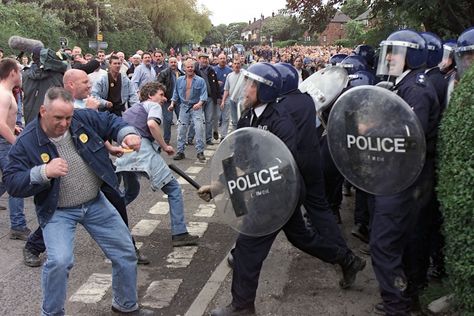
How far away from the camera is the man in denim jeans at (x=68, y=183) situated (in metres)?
3.57

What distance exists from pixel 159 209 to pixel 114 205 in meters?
2.62

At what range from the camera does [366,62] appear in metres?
7.39

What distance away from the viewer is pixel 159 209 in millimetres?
7289

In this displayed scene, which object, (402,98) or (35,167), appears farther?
(402,98)

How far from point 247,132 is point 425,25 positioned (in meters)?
4.69

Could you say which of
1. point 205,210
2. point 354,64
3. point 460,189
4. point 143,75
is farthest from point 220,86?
point 460,189

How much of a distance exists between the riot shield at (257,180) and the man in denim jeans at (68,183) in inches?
28.6

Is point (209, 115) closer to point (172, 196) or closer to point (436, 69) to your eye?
point (172, 196)

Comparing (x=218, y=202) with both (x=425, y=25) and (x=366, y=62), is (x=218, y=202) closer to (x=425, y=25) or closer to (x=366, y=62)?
(x=366, y=62)

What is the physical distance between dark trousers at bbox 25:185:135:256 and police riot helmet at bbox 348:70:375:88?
3.03 meters

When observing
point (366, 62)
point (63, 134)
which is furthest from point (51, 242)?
point (366, 62)

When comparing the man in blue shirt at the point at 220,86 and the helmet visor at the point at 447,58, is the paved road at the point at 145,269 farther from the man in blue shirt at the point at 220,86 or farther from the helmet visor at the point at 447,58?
the man in blue shirt at the point at 220,86

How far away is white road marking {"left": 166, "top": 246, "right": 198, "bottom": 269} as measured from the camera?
536 cm

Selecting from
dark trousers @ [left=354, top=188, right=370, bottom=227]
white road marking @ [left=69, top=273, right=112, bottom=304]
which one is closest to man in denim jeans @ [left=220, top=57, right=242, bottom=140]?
dark trousers @ [left=354, top=188, right=370, bottom=227]
